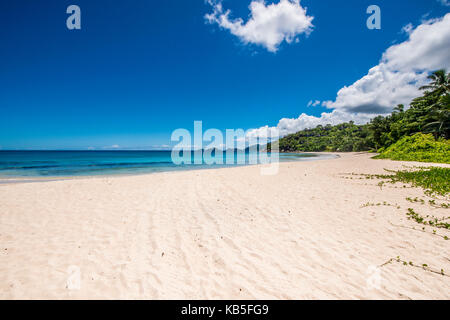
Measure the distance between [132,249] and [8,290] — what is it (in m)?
1.99

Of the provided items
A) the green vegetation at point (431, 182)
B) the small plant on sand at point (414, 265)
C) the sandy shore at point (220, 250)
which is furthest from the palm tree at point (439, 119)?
the small plant on sand at point (414, 265)

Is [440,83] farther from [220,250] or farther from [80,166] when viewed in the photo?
[80,166]

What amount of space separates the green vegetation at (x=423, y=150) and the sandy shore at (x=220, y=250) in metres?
22.5

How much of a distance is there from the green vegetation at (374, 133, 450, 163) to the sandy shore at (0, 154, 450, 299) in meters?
22.5

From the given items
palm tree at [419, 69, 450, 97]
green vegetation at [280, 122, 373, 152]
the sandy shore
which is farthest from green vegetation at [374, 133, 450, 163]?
green vegetation at [280, 122, 373, 152]

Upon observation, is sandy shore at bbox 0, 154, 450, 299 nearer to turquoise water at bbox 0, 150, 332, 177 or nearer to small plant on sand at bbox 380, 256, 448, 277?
small plant on sand at bbox 380, 256, 448, 277

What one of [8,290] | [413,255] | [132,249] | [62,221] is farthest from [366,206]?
[62,221]

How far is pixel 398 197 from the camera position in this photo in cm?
813

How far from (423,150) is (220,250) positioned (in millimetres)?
35186

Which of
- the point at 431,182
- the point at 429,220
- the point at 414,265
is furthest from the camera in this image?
the point at 431,182

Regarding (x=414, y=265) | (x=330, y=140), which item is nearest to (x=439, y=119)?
(x=414, y=265)

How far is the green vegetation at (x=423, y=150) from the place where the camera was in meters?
22.1

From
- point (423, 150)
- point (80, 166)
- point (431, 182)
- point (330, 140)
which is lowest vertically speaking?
point (431, 182)

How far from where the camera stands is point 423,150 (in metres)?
25.8
